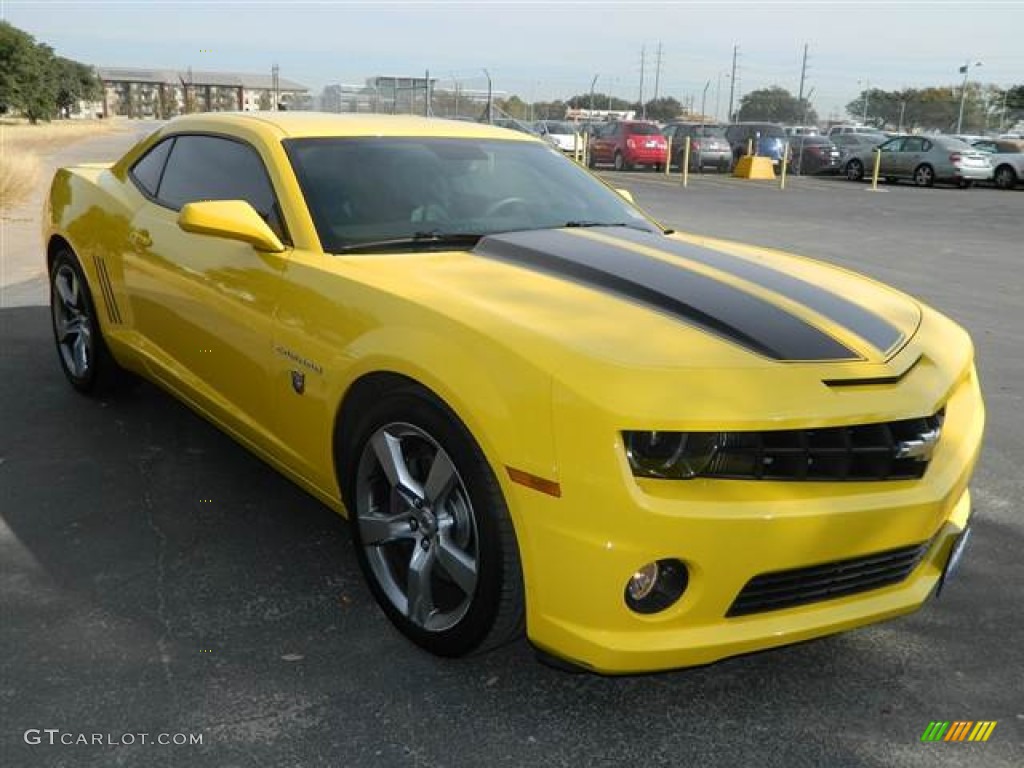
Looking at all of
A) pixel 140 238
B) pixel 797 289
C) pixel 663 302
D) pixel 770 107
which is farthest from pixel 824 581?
pixel 770 107

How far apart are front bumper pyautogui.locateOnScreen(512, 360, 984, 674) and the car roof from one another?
206 cm

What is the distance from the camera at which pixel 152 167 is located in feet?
14.9

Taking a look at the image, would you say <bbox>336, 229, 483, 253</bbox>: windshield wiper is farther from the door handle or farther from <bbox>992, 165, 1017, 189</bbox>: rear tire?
<bbox>992, 165, 1017, 189</bbox>: rear tire

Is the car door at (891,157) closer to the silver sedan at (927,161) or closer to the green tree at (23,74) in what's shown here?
the silver sedan at (927,161)

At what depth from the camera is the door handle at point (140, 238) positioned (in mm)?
4180

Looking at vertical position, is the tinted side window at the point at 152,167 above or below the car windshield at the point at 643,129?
below

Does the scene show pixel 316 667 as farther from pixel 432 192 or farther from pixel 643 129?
pixel 643 129

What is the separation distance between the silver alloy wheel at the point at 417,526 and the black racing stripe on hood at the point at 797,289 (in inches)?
47.1

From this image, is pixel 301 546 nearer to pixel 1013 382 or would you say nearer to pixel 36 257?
pixel 1013 382

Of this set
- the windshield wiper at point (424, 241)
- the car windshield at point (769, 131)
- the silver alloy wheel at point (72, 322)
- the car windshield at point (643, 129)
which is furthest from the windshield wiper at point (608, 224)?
the car windshield at point (769, 131)

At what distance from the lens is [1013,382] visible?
5938mm

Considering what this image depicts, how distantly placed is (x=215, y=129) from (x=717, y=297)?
2.44 meters

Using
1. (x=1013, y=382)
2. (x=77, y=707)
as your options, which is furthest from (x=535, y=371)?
(x=1013, y=382)

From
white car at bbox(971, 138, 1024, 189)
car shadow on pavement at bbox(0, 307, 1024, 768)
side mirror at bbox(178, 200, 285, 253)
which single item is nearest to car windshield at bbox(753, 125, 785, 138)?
white car at bbox(971, 138, 1024, 189)
